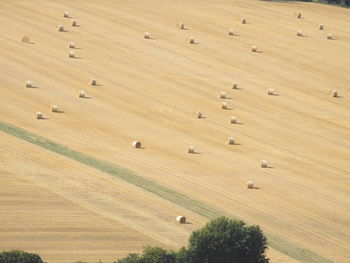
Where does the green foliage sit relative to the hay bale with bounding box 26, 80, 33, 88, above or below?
below

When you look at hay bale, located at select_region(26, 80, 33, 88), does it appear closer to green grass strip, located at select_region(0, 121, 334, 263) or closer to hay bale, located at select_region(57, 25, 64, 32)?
green grass strip, located at select_region(0, 121, 334, 263)

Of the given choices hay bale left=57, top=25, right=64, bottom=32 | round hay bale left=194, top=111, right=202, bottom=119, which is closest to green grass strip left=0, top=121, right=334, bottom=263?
round hay bale left=194, top=111, right=202, bottom=119

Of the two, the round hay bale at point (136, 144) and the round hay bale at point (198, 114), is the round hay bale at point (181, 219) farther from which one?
the round hay bale at point (198, 114)

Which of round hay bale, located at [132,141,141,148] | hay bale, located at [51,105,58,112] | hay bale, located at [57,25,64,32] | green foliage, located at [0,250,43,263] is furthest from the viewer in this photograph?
hay bale, located at [57,25,64,32]

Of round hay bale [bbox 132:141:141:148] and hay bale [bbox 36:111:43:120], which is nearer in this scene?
round hay bale [bbox 132:141:141:148]

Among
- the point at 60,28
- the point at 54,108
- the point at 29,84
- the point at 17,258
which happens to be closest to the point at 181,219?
the point at 17,258

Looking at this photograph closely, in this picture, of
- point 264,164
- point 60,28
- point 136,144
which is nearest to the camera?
point 264,164

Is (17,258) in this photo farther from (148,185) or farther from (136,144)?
(136,144)

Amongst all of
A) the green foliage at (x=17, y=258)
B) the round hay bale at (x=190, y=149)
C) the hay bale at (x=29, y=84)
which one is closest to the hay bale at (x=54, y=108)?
the hay bale at (x=29, y=84)

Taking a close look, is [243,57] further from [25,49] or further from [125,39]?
[25,49]
